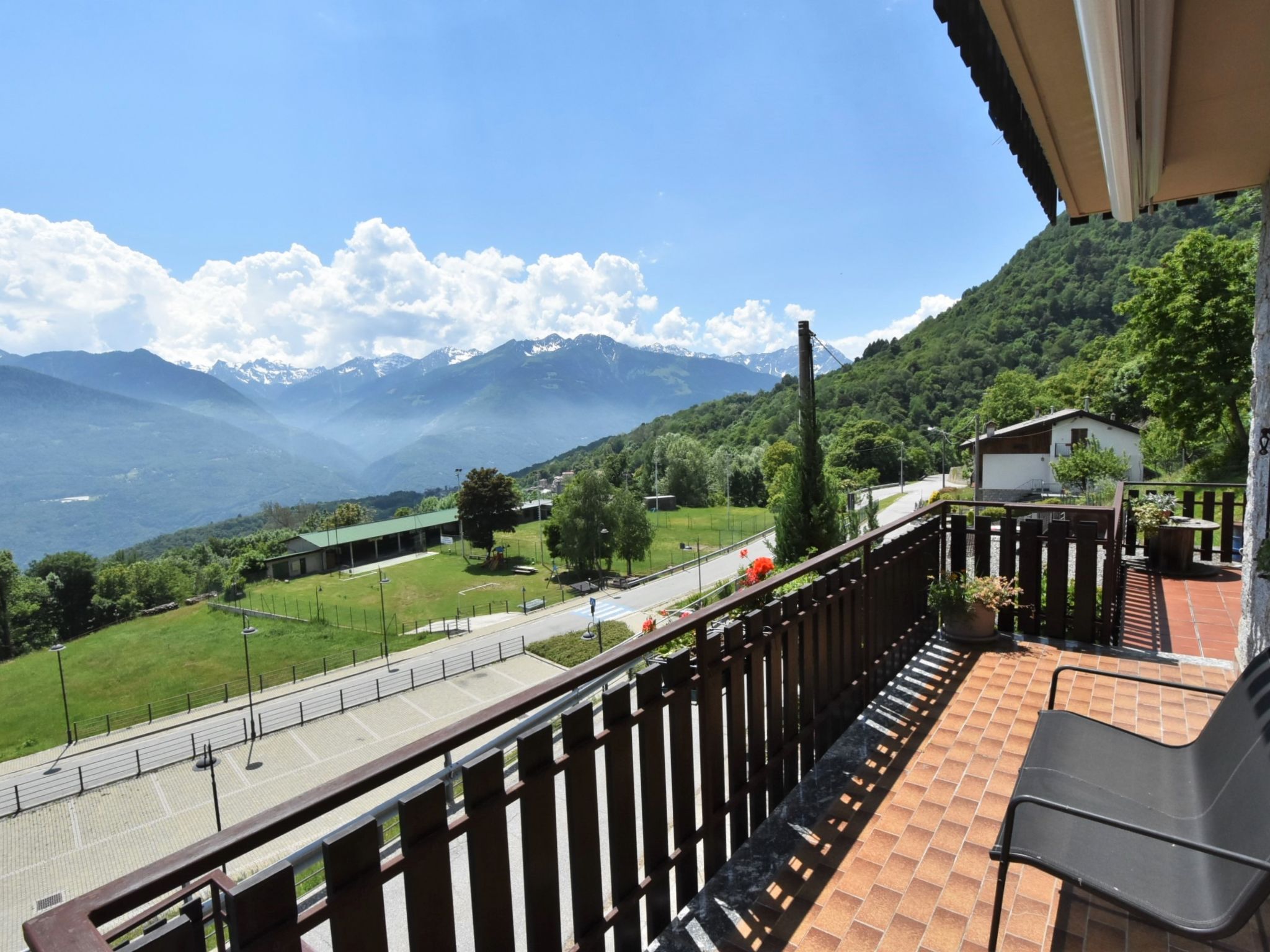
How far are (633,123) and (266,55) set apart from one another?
84.4ft

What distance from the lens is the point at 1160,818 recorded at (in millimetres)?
1646

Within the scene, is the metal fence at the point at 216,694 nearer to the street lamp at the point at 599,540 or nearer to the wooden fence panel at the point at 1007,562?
the street lamp at the point at 599,540

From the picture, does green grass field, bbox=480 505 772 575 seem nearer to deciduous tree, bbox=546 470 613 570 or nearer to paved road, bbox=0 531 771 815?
deciduous tree, bbox=546 470 613 570

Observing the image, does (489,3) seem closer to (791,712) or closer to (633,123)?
(791,712)

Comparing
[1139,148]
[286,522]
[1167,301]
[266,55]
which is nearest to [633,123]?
[266,55]

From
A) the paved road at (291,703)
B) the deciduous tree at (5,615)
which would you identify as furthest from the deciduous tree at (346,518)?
the paved road at (291,703)

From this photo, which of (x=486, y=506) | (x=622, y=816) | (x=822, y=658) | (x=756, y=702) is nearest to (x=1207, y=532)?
(x=822, y=658)

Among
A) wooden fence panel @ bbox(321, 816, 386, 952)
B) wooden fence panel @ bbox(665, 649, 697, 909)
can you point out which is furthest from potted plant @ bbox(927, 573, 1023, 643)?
wooden fence panel @ bbox(321, 816, 386, 952)

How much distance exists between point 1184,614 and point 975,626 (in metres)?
2.22

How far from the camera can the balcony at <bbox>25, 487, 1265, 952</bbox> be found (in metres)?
0.89

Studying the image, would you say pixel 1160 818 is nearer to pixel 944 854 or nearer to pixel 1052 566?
pixel 944 854

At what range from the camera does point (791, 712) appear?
2377mm

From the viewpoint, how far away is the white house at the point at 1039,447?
29.8 meters

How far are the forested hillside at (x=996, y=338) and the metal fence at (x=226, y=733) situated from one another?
104ft
